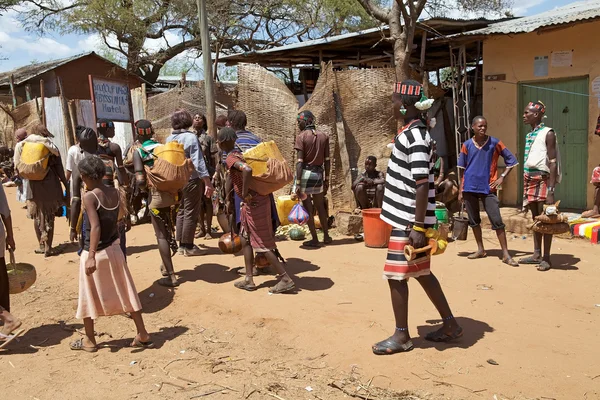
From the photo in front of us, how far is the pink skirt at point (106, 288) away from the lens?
4145mm

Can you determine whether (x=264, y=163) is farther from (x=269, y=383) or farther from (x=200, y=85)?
(x=200, y=85)

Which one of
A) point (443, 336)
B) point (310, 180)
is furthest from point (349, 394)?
point (310, 180)

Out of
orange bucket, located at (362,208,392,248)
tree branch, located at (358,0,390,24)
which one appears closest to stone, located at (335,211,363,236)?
orange bucket, located at (362,208,392,248)

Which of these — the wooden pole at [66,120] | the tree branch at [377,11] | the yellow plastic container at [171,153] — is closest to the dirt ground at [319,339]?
the yellow plastic container at [171,153]

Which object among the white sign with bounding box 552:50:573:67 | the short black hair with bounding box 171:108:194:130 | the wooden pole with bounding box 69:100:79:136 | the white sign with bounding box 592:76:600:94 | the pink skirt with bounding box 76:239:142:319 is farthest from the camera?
the wooden pole with bounding box 69:100:79:136

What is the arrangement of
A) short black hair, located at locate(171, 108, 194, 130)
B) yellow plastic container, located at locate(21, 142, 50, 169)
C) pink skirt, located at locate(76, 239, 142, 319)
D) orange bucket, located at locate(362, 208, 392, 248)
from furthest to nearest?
1. orange bucket, located at locate(362, 208, 392, 248)
2. yellow plastic container, located at locate(21, 142, 50, 169)
3. short black hair, located at locate(171, 108, 194, 130)
4. pink skirt, located at locate(76, 239, 142, 319)

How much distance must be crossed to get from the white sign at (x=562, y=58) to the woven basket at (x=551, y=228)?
4180mm

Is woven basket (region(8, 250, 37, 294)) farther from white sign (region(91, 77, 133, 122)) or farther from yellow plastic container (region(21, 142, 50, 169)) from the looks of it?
white sign (region(91, 77, 133, 122))

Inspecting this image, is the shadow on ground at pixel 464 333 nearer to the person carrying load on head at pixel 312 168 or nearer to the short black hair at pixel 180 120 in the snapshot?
the person carrying load on head at pixel 312 168

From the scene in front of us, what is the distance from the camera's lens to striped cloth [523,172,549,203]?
20.7 ft

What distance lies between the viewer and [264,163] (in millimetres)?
5293

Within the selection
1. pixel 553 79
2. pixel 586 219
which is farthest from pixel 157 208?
pixel 553 79

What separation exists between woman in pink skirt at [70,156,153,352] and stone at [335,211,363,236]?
4.57m

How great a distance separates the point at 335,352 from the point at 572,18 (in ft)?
22.2
